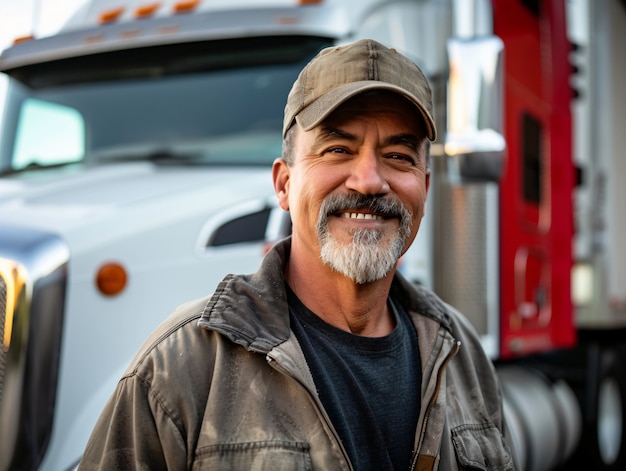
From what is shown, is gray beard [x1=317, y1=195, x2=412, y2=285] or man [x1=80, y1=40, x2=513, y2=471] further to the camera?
gray beard [x1=317, y1=195, x2=412, y2=285]

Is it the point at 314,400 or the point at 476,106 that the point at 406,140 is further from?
the point at 476,106

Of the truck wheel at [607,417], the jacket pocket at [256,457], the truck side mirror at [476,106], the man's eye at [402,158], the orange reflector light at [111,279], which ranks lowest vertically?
the truck wheel at [607,417]

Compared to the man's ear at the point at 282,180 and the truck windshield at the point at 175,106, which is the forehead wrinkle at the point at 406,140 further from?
the truck windshield at the point at 175,106

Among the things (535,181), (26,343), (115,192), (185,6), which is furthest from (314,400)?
(535,181)

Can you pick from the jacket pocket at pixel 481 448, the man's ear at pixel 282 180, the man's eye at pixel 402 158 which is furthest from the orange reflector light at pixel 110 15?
the jacket pocket at pixel 481 448

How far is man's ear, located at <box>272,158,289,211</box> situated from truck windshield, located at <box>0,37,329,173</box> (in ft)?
4.23

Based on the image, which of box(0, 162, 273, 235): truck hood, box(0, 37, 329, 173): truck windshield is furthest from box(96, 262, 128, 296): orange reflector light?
box(0, 37, 329, 173): truck windshield

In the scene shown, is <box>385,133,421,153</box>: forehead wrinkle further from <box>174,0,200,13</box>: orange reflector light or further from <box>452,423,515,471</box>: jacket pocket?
<box>174,0,200,13</box>: orange reflector light

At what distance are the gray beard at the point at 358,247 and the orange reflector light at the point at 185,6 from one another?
6.66ft

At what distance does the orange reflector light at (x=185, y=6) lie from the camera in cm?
369

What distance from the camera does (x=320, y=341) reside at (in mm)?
1919

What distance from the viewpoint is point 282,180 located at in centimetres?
213

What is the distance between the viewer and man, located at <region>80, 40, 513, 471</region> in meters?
1.69

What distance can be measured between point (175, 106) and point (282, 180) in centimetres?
153
